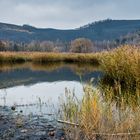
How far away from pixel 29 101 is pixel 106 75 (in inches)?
245

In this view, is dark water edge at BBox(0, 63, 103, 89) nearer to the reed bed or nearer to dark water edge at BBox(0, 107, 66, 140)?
dark water edge at BBox(0, 107, 66, 140)

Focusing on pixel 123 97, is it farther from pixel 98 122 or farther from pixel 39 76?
pixel 39 76

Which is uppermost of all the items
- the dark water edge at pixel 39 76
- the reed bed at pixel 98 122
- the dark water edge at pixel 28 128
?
the reed bed at pixel 98 122

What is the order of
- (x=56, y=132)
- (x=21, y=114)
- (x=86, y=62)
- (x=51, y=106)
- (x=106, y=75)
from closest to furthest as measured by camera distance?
1. (x=56, y=132)
2. (x=21, y=114)
3. (x=51, y=106)
4. (x=106, y=75)
5. (x=86, y=62)

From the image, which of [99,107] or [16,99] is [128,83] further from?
[99,107]

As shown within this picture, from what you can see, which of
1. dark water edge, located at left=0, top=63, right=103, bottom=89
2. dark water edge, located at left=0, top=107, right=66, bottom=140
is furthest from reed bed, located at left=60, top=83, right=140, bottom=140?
dark water edge, located at left=0, top=63, right=103, bottom=89

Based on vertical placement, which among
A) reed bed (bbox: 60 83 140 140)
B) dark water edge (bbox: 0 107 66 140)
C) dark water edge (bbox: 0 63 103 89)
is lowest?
dark water edge (bbox: 0 63 103 89)

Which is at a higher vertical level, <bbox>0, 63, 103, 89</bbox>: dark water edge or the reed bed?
the reed bed

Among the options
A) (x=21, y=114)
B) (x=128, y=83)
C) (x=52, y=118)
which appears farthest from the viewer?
(x=128, y=83)

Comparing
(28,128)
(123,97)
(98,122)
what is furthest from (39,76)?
(98,122)

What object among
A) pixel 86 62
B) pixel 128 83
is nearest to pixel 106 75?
pixel 128 83

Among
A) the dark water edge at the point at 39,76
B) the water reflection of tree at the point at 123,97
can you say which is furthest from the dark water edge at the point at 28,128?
the dark water edge at the point at 39,76

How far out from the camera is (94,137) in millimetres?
6855

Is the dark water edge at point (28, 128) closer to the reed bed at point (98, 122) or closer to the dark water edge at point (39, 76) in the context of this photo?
the reed bed at point (98, 122)
